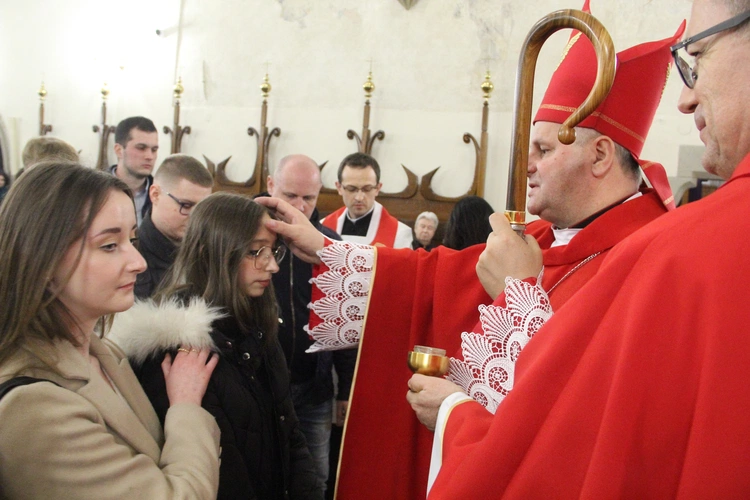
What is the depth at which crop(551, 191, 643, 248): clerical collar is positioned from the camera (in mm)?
1979

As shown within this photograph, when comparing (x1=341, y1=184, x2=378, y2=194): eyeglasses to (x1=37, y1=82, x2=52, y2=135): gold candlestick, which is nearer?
(x1=341, y1=184, x2=378, y2=194): eyeglasses

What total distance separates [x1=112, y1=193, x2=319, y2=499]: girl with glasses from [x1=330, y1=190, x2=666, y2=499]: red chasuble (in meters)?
0.18

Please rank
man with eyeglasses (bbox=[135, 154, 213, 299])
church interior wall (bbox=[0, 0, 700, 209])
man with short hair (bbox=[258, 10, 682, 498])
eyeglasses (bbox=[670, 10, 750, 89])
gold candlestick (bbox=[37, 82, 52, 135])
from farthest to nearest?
gold candlestick (bbox=[37, 82, 52, 135]) → church interior wall (bbox=[0, 0, 700, 209]) → man with eyeglasses (bbox=[135, 154, 213, 299]) → man with short hair (bbox=[258, 10, 682, 498]) → eyeglasses (bbox=[670, 10, 750, 89])

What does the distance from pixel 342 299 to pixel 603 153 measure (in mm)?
933

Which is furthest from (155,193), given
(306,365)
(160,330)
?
(160,330)

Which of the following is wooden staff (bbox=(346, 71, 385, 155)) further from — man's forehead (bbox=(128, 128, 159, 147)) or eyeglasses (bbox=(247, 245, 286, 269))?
eyeglasses (bbox=(247, 245, 286, 269))

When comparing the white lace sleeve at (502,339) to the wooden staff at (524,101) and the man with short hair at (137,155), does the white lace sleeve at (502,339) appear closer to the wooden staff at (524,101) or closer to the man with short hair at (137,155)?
the wooden staff at (524,101)

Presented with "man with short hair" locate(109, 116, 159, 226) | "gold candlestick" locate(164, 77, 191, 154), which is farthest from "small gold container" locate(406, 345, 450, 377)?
"gold candlestick" locate(164, 77, 191, 154)

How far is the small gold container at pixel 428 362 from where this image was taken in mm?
1581

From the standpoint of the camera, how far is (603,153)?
1.98 metres

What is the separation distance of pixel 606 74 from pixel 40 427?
1.35 meters

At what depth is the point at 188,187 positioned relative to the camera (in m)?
3.12

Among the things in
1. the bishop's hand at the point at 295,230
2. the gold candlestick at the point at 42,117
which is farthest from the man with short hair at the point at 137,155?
the gold candlestick at the point at 42,117

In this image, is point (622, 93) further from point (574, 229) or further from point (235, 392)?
point (235, 392)
